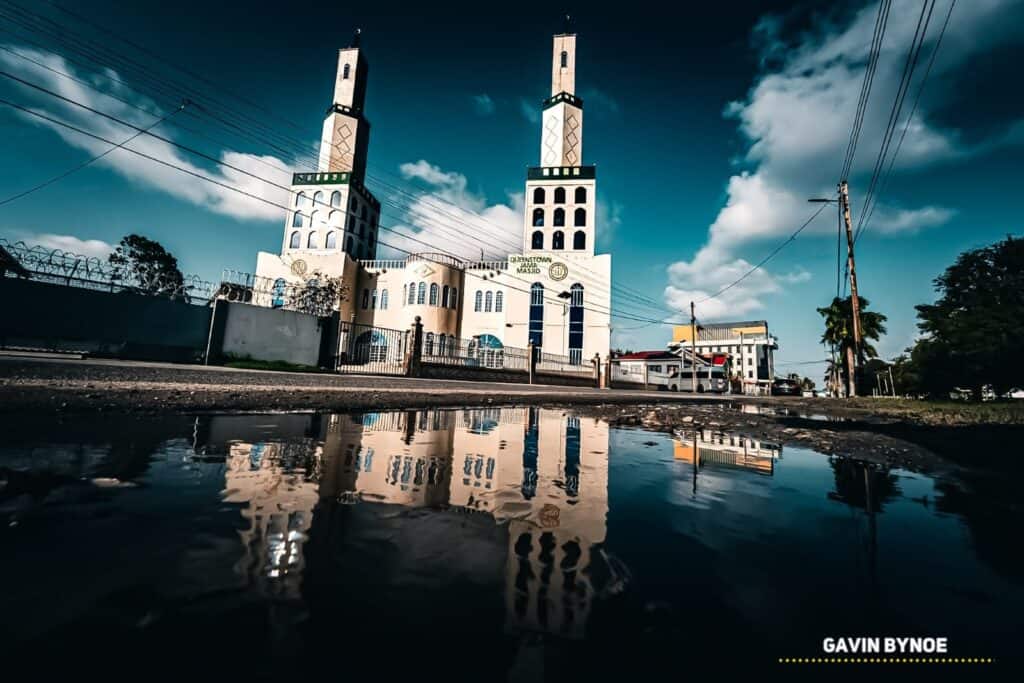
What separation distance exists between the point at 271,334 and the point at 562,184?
29211 mm

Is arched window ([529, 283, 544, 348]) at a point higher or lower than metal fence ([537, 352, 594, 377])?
higher

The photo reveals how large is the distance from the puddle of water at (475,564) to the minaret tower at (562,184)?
Result: 33115mm

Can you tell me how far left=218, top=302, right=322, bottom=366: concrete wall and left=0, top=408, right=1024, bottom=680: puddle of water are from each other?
12141 mm

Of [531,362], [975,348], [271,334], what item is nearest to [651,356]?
[531,362]

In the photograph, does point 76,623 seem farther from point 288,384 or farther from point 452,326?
point 452,326

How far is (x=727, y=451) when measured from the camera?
3254 mm

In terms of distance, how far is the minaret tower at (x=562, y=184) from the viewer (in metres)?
34.8

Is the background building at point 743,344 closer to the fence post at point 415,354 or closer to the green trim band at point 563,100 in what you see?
the green trim band at point 563,100

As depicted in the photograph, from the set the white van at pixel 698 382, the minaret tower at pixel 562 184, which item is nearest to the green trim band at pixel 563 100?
the minaret tower at pixel 562 184

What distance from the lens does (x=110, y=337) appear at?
35.3 ft

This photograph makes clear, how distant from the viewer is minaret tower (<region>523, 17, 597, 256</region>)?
114ft

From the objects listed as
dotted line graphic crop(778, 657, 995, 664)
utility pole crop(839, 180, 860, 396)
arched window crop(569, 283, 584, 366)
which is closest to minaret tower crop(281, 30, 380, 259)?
arched window crop(569, 283, 584, 366)

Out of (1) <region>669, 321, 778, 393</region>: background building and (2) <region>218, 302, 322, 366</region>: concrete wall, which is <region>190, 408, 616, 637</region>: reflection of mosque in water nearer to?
(2) <region>218, 302, 322, 366</region>: concrete wall

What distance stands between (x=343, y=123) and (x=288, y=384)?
4185 centimetres
